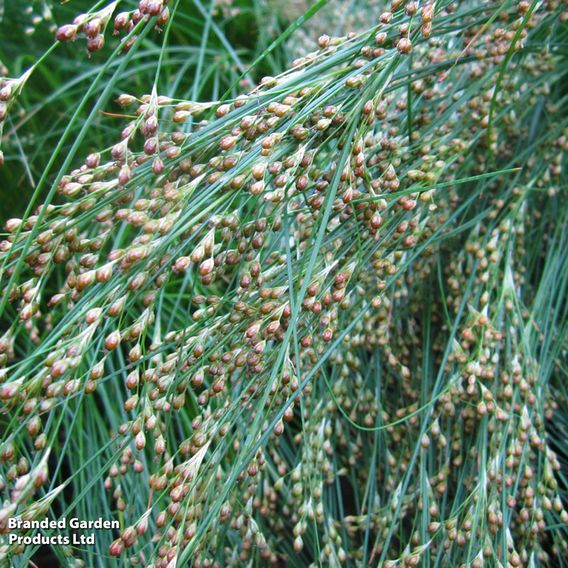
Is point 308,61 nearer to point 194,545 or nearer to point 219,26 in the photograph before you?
point 194,545

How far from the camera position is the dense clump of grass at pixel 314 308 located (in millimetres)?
697


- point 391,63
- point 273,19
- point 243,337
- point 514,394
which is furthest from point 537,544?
point 273,19

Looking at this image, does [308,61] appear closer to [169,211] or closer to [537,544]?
[169,211]

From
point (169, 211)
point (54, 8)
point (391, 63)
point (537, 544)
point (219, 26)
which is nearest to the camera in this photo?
point (169, 211)

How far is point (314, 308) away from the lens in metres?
0.75

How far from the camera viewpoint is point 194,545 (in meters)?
0.69

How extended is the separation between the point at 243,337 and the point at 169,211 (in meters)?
0.17

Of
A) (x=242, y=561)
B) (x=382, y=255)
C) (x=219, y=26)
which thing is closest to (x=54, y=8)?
(x=219, y=26)

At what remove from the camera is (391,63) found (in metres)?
0.80

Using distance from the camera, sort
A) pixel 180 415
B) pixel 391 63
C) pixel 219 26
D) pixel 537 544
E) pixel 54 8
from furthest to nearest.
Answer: pixel 219 26
pixel 54 8
pixel 180 415
pixel 537 544
pixel 391 63

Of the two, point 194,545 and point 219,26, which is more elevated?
point 219,26

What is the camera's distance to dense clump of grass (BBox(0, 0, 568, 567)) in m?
0.70

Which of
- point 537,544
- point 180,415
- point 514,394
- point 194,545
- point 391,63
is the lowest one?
point 537,544

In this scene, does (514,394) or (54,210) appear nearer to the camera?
(54,210)
